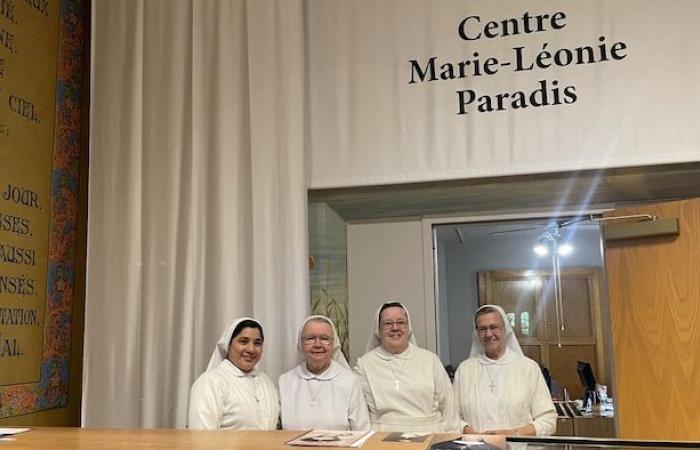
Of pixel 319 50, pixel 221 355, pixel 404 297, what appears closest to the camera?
pixel 221 355

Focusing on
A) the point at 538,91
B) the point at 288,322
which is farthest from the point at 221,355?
the point at 538,91

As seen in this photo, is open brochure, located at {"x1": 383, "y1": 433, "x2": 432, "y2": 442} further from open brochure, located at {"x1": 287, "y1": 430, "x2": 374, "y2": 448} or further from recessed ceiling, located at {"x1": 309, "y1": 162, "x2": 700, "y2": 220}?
recessed ceiling, located at {"x1": 309, "y1": 162, "x2": 700, "y2": 220}

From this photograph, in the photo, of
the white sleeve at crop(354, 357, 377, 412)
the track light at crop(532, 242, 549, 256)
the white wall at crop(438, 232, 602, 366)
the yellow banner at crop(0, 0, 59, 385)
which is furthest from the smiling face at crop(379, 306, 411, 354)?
the white wall at crop(438, 232, 602, 366)

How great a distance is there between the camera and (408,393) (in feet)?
8.56

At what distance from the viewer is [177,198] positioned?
293cm

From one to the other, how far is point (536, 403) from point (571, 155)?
1006mm

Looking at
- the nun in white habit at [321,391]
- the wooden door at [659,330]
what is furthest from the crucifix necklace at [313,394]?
the wooden door at [659,330]

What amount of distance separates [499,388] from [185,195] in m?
1.59

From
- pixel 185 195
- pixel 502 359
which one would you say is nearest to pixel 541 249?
pixel 502 359

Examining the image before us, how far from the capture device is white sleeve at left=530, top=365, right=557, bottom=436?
102 inches

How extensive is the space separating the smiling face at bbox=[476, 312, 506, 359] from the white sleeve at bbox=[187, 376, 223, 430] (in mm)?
1079

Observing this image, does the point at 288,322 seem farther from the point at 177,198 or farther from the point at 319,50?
the point at 319,50

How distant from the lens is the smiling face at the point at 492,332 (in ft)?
8.73

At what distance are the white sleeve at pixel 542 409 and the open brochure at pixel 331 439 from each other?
1371mm
